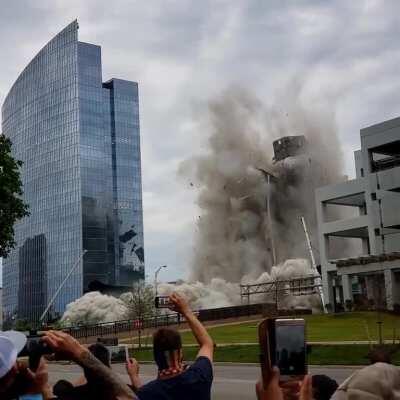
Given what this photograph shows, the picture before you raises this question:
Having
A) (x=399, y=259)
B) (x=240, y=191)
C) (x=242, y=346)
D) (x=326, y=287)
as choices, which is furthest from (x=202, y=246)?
(x=242, y=346)

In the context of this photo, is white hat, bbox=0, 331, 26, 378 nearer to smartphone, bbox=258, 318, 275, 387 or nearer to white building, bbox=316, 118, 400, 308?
smartphone, bbox=258, 318, 275, 387

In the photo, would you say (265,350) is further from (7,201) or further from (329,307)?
(329,307)

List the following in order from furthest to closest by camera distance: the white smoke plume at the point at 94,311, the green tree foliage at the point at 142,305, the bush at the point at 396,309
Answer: the white smoke plume at the point at 94,311
the green tree foliage at the point at 142,305
the bush at the point at 396,309

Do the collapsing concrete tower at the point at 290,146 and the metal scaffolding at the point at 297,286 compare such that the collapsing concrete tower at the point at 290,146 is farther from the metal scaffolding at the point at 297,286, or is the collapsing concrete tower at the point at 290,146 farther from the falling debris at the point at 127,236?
the falling debris at the point at 127,236

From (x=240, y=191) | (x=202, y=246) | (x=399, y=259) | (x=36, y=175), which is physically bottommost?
(x=399, y=259)

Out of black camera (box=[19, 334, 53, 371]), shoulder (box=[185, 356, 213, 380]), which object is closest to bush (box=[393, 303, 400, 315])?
shoulder (box=[185, 356, 213, 380])

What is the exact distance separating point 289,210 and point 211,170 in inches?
568

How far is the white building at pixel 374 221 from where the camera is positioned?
55531 millimetres

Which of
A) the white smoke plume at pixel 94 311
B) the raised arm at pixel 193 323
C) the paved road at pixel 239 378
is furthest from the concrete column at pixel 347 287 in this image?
the raised arm at pixel 193 323

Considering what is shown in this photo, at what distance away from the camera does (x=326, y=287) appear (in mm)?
66688

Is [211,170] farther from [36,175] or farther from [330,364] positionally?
[330,364]

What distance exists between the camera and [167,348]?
3.96 meters

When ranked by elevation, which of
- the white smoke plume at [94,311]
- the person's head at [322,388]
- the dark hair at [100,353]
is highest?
the white smoke plume at [94,311]

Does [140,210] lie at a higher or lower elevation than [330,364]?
higher
